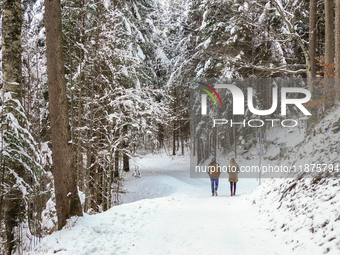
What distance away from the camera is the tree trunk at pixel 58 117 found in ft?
20.3

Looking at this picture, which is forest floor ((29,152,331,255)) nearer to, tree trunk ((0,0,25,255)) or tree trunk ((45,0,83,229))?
tree trunk ((45,0,83,229))

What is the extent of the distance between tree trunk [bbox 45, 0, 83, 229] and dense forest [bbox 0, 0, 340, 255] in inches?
0.9

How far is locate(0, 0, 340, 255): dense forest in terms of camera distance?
6016 millimetres

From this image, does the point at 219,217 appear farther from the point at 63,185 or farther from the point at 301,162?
the point at 63,185

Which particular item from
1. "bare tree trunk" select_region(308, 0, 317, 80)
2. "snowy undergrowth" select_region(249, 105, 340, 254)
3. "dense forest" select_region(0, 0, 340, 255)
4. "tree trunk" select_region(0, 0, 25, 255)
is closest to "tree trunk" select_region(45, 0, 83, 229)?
"dense forest" select_region(0, 0, 340, 255)

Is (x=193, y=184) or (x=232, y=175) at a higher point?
(x=232, y=175)

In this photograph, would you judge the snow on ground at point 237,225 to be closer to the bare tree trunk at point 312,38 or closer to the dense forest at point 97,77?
the dense forest at point 97,77

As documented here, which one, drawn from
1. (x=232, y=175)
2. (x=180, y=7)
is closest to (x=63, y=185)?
(x=232, y=175)

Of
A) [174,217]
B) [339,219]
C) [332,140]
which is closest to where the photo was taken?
[339,219]

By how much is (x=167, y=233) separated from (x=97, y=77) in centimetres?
663

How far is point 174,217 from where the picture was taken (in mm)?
8492

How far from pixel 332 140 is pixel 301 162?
111 centimetres

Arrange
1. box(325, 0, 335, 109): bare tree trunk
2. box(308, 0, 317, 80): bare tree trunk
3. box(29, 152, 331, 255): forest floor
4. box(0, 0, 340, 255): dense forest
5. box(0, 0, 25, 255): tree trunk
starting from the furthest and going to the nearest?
box(308, 0, 317, 80): bare tree trunk → box(325, 0, 335, 109): bare tree trunk → box(0, 0, 340, 255): dense forest → box(0, 0, 25, 255): tree trunk → box(29, 152, 331, 255): forest floor

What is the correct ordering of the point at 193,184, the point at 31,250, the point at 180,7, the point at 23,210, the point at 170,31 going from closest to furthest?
the point at 31,250 → the point at 23,210 → the point at 193,184 → the point at 180,7 → the point at 170,31
